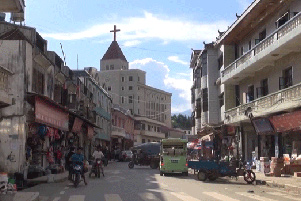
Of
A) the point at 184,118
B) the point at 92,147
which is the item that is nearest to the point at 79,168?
the point at 92,147

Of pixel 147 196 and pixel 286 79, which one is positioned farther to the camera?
pixel 286 79

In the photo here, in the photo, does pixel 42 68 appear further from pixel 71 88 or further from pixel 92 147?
pixel 92 147

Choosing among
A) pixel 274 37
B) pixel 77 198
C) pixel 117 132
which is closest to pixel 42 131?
pixel 77 198

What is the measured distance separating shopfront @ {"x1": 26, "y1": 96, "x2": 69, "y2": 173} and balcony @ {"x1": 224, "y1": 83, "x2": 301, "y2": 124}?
1243cm

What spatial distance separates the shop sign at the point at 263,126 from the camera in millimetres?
26350

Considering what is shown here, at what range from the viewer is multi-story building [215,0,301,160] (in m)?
23.4

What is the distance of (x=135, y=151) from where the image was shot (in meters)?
39.6

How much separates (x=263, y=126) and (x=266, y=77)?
12.6 ft

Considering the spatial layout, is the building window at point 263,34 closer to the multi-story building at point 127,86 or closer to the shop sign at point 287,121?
the shop sign at point 287,121

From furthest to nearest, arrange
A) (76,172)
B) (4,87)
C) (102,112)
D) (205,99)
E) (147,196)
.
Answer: (102,112)
(205,99)
(76,172)
(4,87)
(147,196)

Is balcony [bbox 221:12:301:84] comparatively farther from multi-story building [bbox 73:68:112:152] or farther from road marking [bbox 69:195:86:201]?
multi-story building [bbox 73:68:112:152]

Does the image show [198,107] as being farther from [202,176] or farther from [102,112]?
[202,176]

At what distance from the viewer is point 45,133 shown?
80.6ft

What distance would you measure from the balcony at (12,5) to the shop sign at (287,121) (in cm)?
1474
